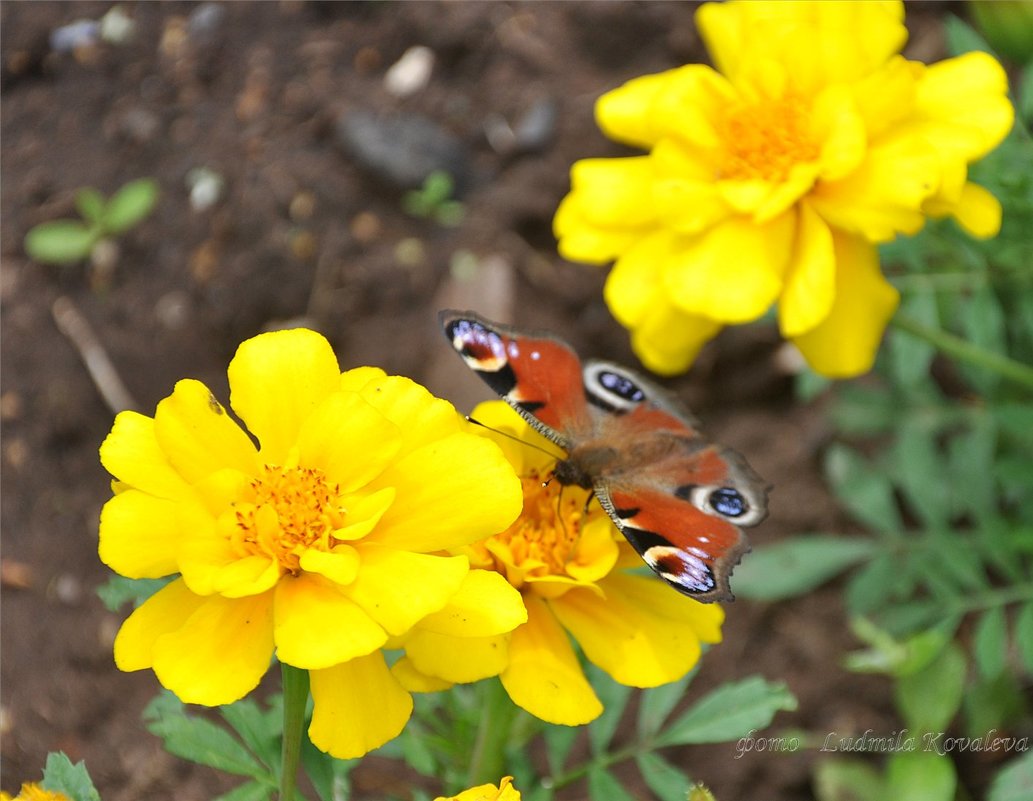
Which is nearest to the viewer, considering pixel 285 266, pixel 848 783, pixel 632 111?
pixel 632 111

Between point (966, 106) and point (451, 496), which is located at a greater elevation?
point (451, 496)

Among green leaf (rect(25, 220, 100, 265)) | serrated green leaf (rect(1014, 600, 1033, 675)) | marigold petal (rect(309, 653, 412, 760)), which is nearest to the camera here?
marigold petal (rect(309, 653, 412, 760))

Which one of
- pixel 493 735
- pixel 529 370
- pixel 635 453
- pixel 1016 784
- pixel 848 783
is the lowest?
pixel 848 783

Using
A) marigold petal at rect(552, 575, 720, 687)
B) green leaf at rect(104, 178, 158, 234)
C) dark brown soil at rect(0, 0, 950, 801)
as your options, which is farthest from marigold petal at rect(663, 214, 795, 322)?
green leaf at rect(104, 178, 158, 234)

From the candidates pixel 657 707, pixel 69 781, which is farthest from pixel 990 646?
pixel 69 781

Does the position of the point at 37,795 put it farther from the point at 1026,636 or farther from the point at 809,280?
the point at 1026,636

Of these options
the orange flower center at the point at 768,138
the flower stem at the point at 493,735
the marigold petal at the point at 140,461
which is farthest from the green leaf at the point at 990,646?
the marigold petal at the point at 140,461

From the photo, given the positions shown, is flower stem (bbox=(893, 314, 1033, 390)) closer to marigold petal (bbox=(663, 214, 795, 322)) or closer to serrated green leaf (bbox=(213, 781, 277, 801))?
marigold petal (bbox=(663, 214, 795, 322))
